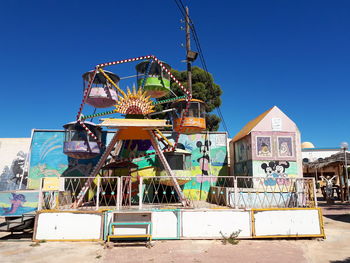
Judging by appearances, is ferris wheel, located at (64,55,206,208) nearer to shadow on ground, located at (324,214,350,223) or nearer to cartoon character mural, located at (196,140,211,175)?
cartoon character mural, located at (196,140,211,175)

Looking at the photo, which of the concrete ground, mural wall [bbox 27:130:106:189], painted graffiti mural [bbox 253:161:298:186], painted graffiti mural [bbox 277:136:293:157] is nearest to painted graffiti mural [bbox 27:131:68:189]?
mural wall [bbox 27:130:106:189]

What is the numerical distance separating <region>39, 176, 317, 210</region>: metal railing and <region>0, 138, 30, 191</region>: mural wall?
668cm

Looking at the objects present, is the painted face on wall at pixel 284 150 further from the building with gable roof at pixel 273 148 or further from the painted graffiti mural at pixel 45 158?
the painted graffiti mural at pixel 45 158

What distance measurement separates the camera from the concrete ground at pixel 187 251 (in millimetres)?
7574

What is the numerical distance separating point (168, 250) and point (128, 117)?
789 centimetres

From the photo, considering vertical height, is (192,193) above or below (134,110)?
below

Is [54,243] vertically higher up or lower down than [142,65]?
lower down

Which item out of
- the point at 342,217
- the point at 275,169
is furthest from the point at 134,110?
the point at 342,217

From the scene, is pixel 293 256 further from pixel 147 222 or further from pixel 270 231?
pixel 147 222

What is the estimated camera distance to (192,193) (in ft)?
61.3

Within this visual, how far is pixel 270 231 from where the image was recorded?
9820 mm

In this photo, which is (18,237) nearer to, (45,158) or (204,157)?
(45,158)

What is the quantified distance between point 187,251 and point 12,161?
19565mm

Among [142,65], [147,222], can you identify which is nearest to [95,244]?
[147,222]
